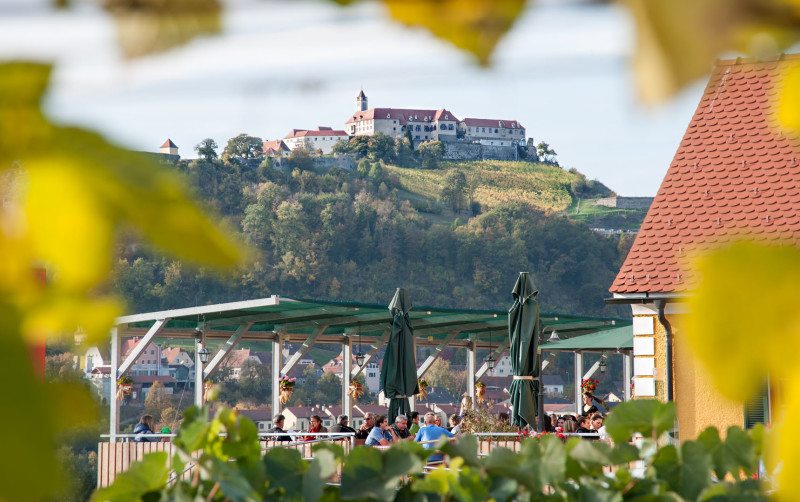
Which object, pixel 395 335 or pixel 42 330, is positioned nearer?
pixel 42 330

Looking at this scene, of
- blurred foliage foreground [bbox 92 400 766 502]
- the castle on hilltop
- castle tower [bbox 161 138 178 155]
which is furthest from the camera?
the castle on hilltop

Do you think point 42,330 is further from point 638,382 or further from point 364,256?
point 364,256

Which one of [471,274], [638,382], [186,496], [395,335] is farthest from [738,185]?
[471,274]

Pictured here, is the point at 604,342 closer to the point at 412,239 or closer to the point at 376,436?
the point at 376,436

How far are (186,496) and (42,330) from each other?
1251mm

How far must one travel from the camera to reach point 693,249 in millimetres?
460

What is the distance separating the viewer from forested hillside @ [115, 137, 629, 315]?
197 ft

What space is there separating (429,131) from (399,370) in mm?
95350

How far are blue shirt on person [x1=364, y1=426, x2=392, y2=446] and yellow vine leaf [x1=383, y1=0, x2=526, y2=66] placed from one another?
1099cm

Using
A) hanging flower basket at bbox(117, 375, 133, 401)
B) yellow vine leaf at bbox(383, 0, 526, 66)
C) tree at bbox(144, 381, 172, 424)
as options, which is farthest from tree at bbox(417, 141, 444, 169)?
yellow vine leaf at bbox(383, 0, 526, 66)

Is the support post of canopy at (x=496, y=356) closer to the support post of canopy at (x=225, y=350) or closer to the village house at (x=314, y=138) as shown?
the support post of canopy at (x=225, y=350)

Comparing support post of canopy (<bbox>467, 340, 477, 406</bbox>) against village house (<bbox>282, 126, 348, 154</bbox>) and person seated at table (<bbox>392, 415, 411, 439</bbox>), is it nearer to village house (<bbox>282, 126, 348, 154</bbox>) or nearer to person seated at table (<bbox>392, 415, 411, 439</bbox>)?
person seated at table (<bbox>392, 415, 411, 439</bbox>)

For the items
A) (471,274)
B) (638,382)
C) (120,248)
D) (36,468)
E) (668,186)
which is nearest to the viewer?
(36,468)

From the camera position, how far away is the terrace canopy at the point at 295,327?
16.6 meters
